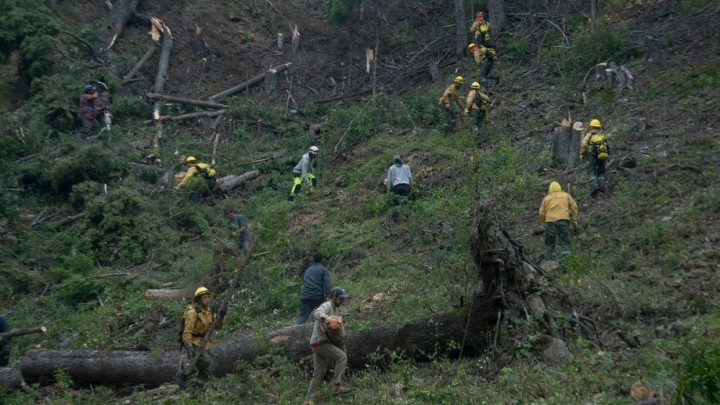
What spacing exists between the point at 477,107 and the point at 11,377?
10.8m

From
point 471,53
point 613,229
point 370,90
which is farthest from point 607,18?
point 613,229

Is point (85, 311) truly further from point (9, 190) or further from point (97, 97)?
point (97, 97)

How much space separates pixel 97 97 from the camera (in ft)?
72.0

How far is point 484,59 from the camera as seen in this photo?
21672 millimetres

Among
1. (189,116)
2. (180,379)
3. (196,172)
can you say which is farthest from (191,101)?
(180,379)

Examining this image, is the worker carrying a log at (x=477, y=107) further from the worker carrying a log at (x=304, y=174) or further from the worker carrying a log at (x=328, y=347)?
the worker carrying a log at (x=328, y=347)

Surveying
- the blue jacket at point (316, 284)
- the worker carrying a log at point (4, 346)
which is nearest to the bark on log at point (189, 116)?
the worker carrying a log at point (4, 346)

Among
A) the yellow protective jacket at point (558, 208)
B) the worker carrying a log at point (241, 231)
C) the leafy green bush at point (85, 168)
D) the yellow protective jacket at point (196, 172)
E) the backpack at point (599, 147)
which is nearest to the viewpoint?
the yellow protective jacket at point (558, 208)

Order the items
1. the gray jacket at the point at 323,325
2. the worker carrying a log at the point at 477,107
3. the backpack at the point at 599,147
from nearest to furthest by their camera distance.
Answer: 1. the gray jacket at the point at 323,325
2. the backpack at the point at 599,147
3. the worker carrying a log at the point at 477,107

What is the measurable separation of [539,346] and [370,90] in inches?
586

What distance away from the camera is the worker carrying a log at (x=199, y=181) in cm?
1880

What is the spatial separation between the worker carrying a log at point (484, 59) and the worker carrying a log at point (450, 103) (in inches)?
78.6

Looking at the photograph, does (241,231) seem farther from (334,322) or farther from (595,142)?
(334,322)

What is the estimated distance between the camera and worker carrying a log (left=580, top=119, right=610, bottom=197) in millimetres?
14688
